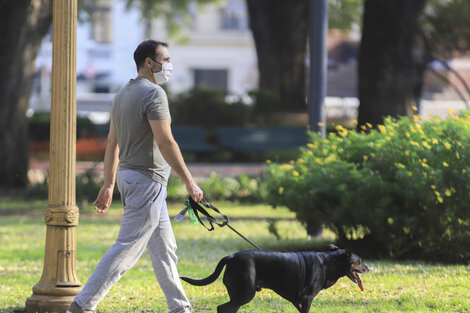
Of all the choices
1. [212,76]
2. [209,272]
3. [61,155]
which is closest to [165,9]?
[212,76]

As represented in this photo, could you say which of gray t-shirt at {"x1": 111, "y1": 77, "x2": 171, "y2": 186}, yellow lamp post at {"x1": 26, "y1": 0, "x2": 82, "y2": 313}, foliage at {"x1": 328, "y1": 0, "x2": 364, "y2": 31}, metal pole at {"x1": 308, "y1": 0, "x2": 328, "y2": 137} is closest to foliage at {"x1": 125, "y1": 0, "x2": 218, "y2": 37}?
foliage at {"x1": 328, "y1": 0, "x2": 364, "y2": 31}

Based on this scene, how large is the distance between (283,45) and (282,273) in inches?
789

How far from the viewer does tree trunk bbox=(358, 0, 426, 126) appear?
14.3 m

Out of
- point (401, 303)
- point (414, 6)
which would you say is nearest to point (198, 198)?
point (401, 303)

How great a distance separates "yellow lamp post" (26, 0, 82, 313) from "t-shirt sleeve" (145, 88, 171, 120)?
99 cm

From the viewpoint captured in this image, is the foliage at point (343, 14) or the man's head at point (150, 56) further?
the foliage at point (343, 14)

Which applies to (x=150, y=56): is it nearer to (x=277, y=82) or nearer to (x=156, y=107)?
(x=156, y=107)

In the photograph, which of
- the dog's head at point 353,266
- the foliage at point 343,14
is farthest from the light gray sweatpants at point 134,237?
the foliage at point 343,14

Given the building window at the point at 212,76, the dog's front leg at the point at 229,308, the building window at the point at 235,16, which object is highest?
the building window at the point at 235,16

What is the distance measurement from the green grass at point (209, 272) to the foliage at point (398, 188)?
0.42 m

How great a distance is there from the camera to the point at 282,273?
18.4 ft

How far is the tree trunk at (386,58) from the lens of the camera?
562 inches

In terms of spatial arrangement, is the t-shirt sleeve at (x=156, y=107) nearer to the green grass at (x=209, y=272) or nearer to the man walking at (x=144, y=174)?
the man walking at (x=144, y=174)

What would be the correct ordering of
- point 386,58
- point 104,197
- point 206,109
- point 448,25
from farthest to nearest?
point 448,25 < point 206,109 < point 386,58 < point 104,197
